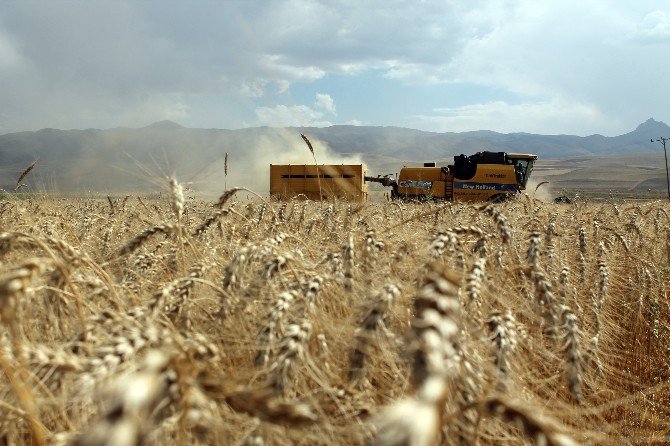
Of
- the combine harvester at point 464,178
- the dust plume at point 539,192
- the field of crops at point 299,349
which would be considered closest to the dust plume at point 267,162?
the field of crops at point 299,349

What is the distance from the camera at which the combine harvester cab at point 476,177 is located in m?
21.2

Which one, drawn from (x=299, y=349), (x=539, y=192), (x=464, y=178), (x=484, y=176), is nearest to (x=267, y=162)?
(x=539, y=192)

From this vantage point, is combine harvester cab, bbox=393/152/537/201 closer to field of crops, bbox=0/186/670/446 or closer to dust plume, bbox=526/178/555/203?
dust plume, bbox=526/178/555/203

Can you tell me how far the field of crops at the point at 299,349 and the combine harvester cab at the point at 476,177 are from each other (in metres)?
18.6

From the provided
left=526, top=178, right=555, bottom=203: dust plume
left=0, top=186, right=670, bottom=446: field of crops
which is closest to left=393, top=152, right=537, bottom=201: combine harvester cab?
left=526, top=178, right=555, bottom=203: dust plume

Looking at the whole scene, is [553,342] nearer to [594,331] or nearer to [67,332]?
[594,331]

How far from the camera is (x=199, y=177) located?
2.82 m

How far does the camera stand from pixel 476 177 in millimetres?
21453

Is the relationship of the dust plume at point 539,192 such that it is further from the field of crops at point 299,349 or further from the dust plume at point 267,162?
the field of crops at point 299,349

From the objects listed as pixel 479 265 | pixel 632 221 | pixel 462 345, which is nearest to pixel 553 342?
pixel 479 265

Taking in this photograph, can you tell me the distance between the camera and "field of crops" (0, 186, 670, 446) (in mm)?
839

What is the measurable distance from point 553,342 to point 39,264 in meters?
2.25

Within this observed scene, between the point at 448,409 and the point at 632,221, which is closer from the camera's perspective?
the point at 448,409

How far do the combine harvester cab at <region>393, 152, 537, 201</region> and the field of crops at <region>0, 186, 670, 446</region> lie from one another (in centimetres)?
1861
